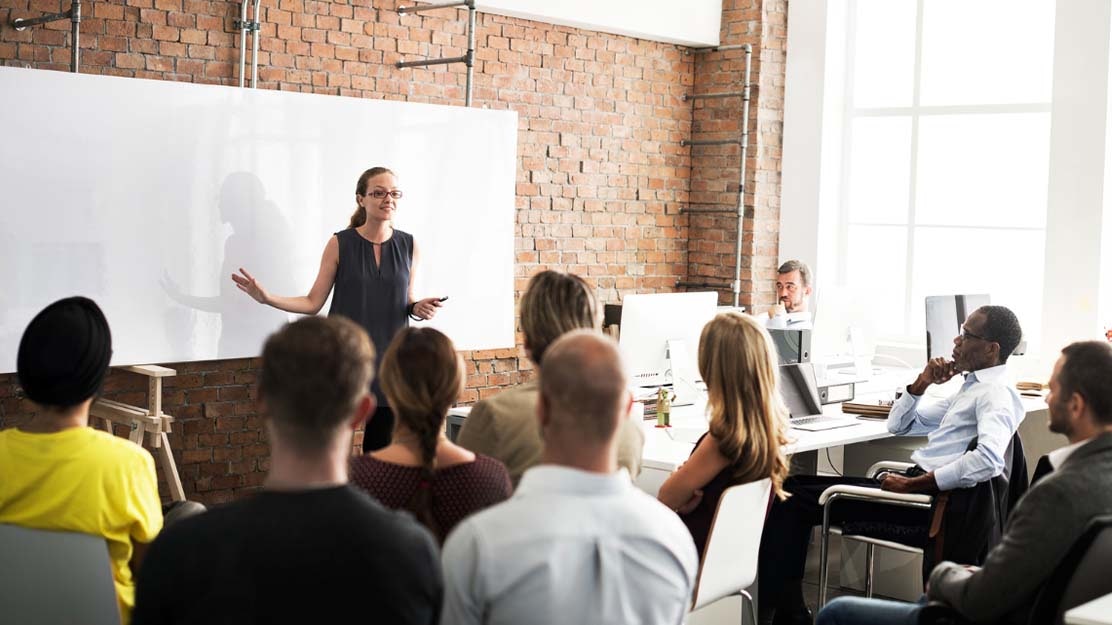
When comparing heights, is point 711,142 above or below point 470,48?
below

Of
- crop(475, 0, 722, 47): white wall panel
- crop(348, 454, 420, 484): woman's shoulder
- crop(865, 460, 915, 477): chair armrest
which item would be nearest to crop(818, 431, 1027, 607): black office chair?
crop(865, 460, 915, 477): chair armrest

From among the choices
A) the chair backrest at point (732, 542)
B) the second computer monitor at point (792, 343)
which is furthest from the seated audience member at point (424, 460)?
the second computer monitor at point (792, 343)

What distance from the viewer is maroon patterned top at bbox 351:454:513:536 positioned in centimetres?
245

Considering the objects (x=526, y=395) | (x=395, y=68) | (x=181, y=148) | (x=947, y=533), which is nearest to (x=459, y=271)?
(x=395, y=68)

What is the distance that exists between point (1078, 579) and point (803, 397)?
8.52 feet

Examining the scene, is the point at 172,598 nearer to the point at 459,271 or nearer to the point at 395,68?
the point at 459,271

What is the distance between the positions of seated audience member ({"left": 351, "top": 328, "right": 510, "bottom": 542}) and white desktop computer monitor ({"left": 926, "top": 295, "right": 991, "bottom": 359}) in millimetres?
3834

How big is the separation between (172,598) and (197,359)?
157 inches

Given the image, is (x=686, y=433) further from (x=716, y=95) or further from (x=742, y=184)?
(x=716, y=95)

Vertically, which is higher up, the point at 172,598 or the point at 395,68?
the point at 395,68

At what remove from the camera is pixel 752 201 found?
8.45 meters

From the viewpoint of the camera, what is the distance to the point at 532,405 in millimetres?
2898

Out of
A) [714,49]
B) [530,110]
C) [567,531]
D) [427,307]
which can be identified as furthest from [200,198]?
[714,49]

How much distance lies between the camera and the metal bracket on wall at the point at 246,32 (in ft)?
19.5
